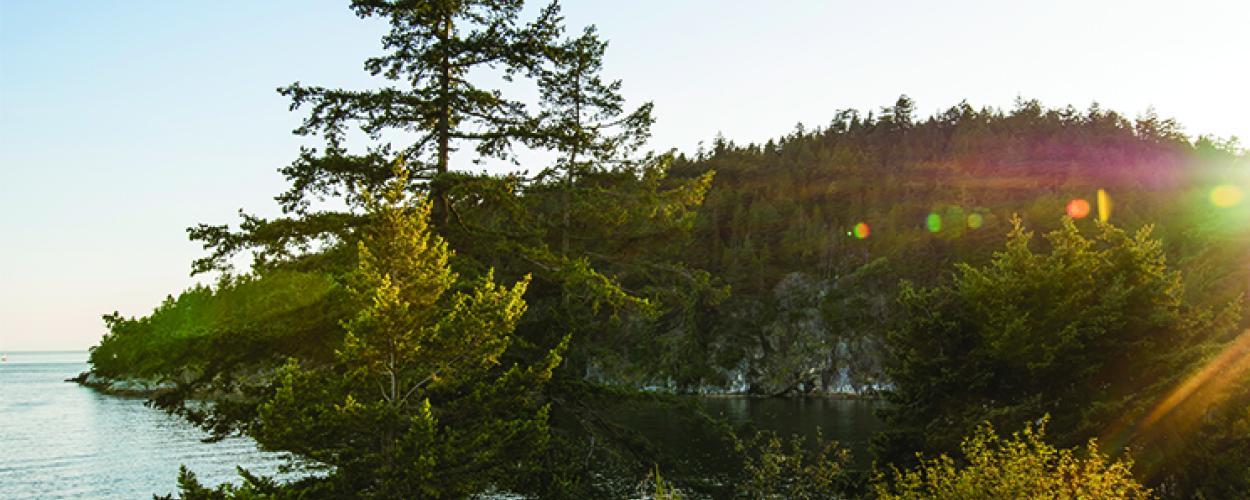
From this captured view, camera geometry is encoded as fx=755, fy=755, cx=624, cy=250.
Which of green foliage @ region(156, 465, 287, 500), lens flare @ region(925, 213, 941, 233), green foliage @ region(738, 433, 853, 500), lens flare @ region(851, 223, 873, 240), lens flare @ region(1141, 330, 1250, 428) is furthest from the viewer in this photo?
lens flare @ region(851, 223, 873, 240)

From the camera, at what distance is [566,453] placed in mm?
16562

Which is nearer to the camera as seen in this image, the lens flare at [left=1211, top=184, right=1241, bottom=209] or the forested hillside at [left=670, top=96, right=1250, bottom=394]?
the lens flare at [left=1211, top=184, right=1241, bottom=209]

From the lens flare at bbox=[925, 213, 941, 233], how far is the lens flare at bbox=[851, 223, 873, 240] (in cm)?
959

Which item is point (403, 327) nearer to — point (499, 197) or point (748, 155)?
point (499, 197)

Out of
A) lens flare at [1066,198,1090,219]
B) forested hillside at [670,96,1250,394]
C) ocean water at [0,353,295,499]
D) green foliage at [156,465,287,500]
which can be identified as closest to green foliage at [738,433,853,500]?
green foliage at [156,465,287,500]

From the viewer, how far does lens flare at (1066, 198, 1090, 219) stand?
114844mm

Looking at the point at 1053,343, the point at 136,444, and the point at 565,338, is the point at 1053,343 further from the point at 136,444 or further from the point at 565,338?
the point at 136,444

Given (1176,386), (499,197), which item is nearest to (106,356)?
(499,197)

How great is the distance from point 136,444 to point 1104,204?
128140 mm

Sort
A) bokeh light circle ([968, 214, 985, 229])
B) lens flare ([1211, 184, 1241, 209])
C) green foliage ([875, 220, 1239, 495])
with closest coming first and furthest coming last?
green foliage ([875, 220, 1239, 495]), lens flare ([1211, 184, 1241, 209]), bokeh light circle ([968, 214, 985, 229])

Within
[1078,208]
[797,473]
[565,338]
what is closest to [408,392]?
[565,338]

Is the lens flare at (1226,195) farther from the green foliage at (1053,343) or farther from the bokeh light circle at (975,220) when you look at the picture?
the bokeh light circle at (975,220)

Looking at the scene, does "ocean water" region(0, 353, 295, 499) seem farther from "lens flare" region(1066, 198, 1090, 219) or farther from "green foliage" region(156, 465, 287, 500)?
"lens flare" region(1066, 198, 1090, 219)

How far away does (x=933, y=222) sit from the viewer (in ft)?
424
